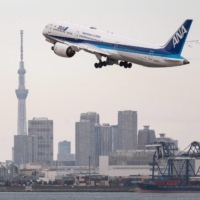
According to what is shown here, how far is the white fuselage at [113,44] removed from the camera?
132375 millimetres

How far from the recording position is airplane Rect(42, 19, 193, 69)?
434ft

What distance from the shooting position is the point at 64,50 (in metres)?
140

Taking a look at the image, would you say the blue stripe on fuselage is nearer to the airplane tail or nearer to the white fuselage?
the white fuselage

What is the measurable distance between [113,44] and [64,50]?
7674 millimetres

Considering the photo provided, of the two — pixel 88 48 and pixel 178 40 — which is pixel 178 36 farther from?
pixel 88 48

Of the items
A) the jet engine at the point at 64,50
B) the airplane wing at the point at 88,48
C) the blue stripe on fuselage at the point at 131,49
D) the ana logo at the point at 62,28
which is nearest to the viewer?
the blue stripe on fuselage at the point at 131,49

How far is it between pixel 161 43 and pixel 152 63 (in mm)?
9513

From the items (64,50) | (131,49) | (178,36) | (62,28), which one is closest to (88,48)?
(64,50)

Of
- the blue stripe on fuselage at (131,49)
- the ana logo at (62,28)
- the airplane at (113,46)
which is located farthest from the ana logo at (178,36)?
the ana logo at (62,28)

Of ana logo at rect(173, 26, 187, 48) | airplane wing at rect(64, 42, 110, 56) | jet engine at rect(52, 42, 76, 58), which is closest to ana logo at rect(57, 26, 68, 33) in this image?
jet engine at rect(52, 42, 76, 58)

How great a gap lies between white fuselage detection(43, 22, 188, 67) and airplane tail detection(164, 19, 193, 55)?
29.4 inches

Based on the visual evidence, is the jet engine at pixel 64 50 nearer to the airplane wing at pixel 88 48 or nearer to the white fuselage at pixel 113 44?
the airplane wing at pixel 88 48

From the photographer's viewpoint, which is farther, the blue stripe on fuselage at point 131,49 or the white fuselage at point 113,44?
the white fuselage at point 113,44

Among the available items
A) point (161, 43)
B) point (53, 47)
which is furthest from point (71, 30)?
point (161, 43)
